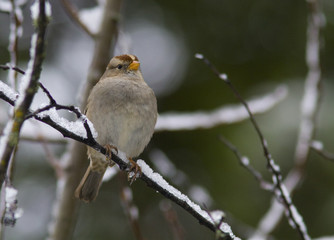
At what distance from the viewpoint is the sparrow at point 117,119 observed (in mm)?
3508

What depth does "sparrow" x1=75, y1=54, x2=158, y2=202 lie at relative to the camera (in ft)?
11.5

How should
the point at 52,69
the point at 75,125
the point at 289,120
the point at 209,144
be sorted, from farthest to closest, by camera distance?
the point at 52,69, the point at 209,144, the point at 289,120, the point at 75,125

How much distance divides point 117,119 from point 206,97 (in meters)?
3.27

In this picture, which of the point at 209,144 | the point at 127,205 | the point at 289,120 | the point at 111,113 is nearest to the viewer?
the point at 127,205

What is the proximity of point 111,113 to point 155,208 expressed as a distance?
3540 millimetres

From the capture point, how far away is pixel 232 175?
6000mm

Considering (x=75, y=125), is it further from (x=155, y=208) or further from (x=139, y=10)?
(x=139, y=10)

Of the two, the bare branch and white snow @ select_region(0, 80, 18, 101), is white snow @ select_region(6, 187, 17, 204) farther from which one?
the bare branch

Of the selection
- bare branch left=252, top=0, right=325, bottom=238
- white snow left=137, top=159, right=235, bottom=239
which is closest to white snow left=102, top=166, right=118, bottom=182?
bare branch left=252, top=0, right=325, bottom=238

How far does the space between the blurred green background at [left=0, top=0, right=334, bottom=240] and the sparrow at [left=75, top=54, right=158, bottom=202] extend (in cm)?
194

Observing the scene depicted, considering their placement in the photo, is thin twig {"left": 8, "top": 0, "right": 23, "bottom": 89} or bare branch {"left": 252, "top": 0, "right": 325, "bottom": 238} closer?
thin twig {"left": 8, "top": 0, "right": 23, "bottom": 89}

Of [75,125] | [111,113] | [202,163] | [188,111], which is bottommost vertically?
[202,163]

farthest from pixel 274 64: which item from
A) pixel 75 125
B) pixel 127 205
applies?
pixel 75 125

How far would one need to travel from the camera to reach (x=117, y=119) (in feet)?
11.5
